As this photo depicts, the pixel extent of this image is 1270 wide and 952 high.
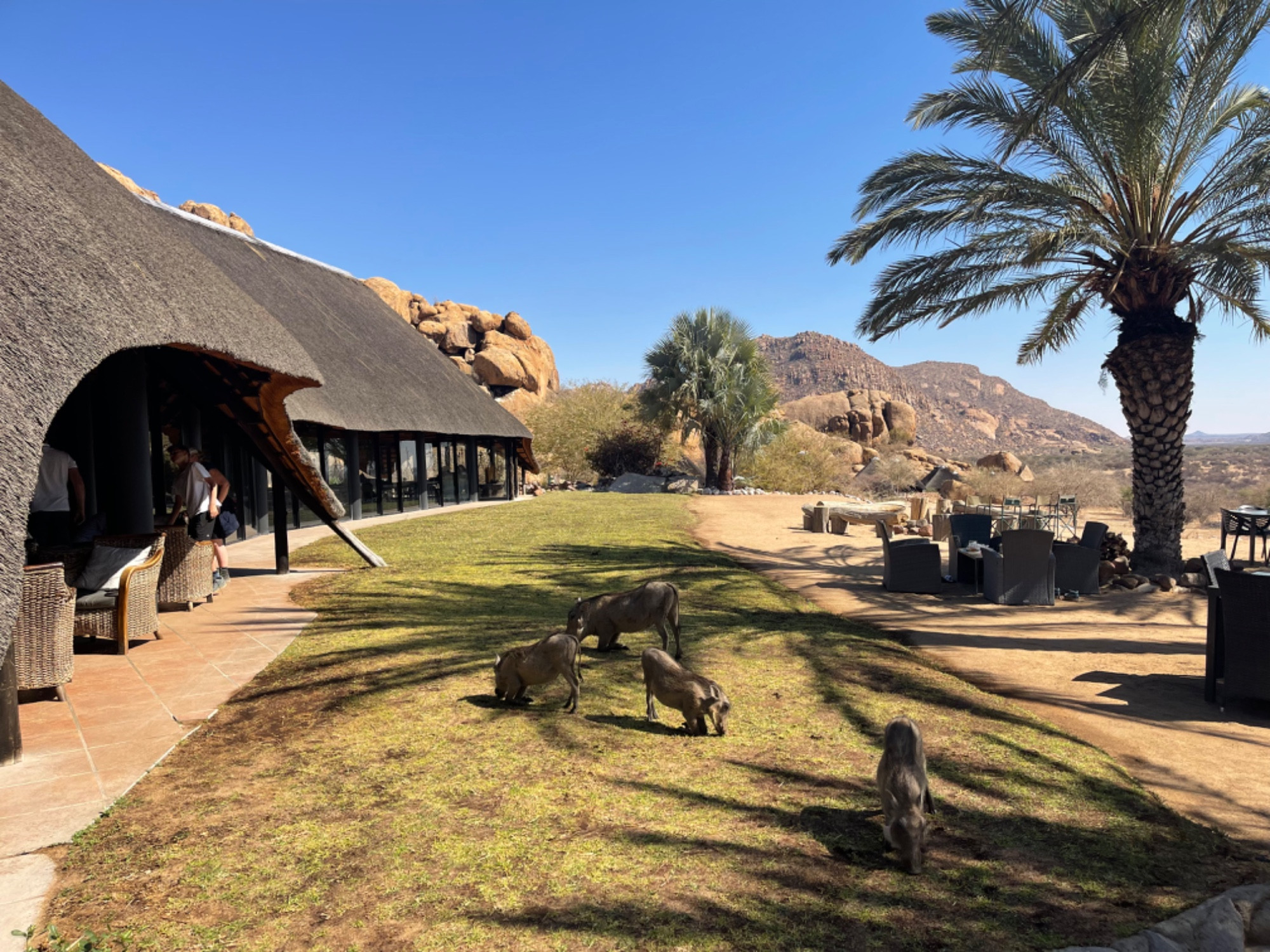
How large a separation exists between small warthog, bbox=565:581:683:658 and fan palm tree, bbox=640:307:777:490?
2428cm

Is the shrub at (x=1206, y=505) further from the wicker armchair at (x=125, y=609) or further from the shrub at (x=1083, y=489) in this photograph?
the wicker armchair at (x=125, y=609)

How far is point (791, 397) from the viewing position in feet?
306

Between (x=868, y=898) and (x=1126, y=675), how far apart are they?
454 cm

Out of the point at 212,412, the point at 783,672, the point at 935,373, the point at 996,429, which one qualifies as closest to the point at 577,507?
the point at 212,412

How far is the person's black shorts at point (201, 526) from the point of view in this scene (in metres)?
8.46

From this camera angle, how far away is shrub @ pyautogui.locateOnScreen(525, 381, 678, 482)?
34.8 meters

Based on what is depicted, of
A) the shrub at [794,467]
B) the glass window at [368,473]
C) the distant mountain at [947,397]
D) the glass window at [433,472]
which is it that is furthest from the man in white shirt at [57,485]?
the distant mountain at [947,397]

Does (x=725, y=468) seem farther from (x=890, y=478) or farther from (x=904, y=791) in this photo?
(x=904, y=791)

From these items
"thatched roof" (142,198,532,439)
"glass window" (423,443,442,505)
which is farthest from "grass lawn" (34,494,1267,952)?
"glass window" (423,443,442,505)

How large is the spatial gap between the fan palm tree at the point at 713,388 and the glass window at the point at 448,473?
33.8 feet

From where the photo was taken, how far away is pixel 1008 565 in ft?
29.1

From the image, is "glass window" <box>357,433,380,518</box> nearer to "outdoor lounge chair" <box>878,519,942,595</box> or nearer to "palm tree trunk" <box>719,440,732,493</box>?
"outdoor lounge chair" <box>878,519,942,595</box>

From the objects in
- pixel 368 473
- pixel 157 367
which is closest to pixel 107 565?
pixel 157 367

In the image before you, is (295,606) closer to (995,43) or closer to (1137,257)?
(995,43)
